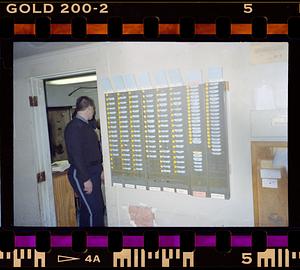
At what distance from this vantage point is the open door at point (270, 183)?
32.5 inches

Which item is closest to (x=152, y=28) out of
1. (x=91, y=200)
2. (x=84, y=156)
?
(x=84, y=156)

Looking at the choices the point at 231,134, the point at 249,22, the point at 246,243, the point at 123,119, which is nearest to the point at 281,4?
the point at 249,22

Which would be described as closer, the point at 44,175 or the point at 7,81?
the point at 7,81

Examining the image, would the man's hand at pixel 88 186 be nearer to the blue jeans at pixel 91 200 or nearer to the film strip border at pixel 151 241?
the blue jeans at pixel 91 200

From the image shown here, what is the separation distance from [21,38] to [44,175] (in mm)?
396

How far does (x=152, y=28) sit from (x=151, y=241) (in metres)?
0.55

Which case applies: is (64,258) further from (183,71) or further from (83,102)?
(183,71)

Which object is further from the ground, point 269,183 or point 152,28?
point 152,28

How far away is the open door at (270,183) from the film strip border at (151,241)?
0.04 metres

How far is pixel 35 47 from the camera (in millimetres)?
829

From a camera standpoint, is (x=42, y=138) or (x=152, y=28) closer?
(x=152, y=28)

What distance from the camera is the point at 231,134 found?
0.84m

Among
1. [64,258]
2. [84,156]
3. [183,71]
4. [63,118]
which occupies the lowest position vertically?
[64,258]
